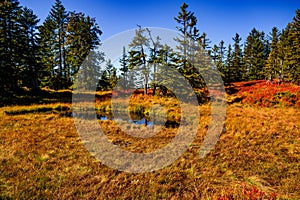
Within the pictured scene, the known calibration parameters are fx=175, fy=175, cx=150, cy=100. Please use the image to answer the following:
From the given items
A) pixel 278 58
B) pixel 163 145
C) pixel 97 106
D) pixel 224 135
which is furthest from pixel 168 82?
pixel 278 58

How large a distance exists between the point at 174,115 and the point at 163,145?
7350 millimetres

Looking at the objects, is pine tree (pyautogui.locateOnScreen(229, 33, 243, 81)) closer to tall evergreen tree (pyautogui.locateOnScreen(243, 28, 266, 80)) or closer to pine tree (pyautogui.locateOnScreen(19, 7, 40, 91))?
tall evergreen tree (pyautogui.locateOnScreen(243, 28, 266, 80))

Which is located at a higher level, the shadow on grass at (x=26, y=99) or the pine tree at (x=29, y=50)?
the pine tree at (x=29, y=50)

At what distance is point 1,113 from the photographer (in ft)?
45.0

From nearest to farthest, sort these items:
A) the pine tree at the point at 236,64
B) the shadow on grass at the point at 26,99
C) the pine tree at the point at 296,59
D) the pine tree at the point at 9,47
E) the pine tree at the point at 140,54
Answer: the shadow on grass at the point at 26,99 < the pine tree at the point at 9,47 < the pine tree at the point at 140,54 < the pine tree at the point at 296,59 < the pine tree at the point at 236,64

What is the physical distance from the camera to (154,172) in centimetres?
618

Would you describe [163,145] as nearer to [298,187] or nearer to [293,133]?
[298,187]

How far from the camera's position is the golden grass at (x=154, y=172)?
487 centimetres

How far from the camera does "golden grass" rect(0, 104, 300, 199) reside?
4871mm

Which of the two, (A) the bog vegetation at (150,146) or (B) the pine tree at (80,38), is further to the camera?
(B) the pine tree at (80,38)

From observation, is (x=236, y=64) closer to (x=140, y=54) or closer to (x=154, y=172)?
(x=140, y=54)

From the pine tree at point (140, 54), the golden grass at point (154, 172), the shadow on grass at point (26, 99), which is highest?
the pine tree at point (140, 54)

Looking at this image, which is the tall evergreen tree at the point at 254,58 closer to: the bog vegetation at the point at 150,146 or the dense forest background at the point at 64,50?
the dense forest background at the point at 64,50

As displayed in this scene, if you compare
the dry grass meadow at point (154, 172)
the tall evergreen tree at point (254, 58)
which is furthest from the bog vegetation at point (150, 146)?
the tall evergreen tree at point (254, 58)
